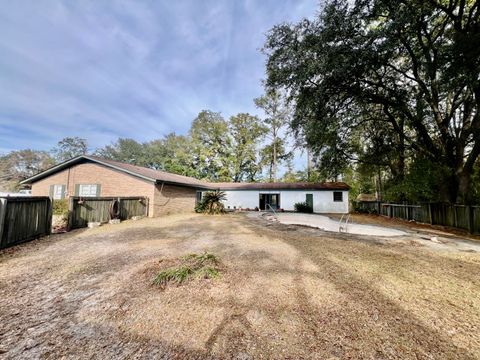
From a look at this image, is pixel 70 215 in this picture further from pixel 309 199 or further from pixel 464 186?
pixel 309 199

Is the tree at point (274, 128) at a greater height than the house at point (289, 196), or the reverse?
the tree at point (274, 128)

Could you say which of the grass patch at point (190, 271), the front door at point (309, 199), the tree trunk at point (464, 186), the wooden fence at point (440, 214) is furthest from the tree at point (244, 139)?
the grass patch at point (190, 271)

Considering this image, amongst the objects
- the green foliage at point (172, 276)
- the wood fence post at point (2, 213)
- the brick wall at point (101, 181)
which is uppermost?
the brick wall at point (101, 181)

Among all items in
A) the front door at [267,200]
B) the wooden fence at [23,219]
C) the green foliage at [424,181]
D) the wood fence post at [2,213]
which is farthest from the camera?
the front door at [267,200]

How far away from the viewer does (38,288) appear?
3316 millimetres

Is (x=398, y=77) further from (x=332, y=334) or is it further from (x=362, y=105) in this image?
(x=332, y=334)

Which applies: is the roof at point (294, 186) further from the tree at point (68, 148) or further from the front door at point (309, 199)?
the tree at point (68, 148)

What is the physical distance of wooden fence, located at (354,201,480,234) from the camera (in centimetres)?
894

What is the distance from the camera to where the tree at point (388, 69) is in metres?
8.50

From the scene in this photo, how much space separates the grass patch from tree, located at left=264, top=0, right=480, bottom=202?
28.2ft

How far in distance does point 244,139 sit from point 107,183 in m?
21.1

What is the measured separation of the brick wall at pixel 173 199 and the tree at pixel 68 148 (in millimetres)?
41204

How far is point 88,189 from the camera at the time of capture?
14273 mm

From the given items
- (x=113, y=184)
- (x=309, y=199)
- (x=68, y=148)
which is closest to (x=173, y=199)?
(x=113, y=184)
